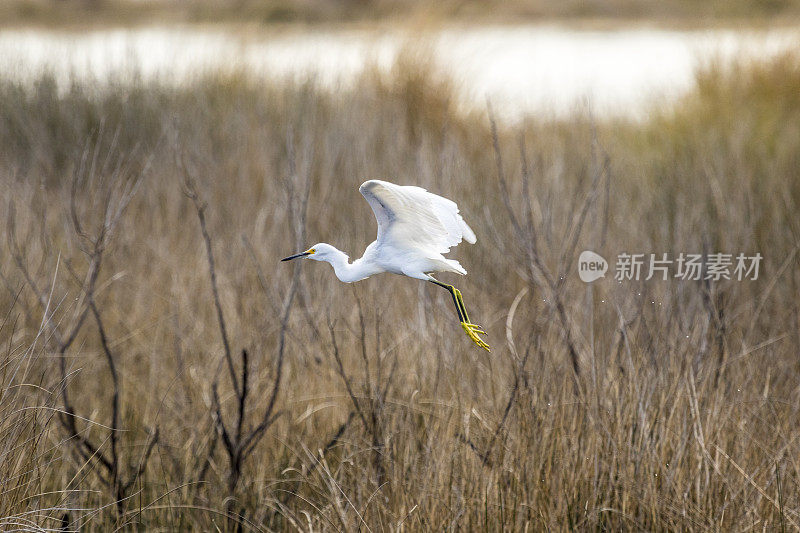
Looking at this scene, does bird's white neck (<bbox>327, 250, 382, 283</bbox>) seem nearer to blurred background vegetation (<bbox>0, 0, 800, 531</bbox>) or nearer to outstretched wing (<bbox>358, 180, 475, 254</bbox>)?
outstretched wing (<bbox>358, 180, 475, 254</bbox>)

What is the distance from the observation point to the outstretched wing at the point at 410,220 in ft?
3.92

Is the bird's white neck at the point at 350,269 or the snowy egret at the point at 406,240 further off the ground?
the snowy egret at the point at 406,240

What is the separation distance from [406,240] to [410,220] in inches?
1.5

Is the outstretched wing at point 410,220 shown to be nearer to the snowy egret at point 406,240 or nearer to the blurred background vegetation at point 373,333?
the snowy egret at point 406,240

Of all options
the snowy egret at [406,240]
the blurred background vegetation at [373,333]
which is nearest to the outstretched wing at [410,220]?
the snowy egret at [406,240]

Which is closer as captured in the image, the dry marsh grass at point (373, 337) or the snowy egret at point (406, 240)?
the snowy egret at point (406, 240)

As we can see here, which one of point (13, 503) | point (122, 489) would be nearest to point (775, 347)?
point (122, 489)

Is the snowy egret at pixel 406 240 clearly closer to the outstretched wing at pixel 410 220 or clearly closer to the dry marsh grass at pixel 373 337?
the outstretched wing at pixel 410 220

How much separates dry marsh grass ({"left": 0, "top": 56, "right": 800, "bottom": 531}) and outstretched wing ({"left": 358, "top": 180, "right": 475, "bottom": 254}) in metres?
1.05

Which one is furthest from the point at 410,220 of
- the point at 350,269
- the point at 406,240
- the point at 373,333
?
the point at 373,333

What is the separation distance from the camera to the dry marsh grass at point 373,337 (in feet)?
8.52

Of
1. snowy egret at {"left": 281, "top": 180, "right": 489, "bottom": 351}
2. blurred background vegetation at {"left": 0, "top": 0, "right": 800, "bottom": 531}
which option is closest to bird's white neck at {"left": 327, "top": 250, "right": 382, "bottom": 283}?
snowy egret at {"left": 281, "top": 180, "right": 489, "bottom": 351}

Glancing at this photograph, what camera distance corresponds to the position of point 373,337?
347 centimetres

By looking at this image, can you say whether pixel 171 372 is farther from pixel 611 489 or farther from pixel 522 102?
pixel 522 102
